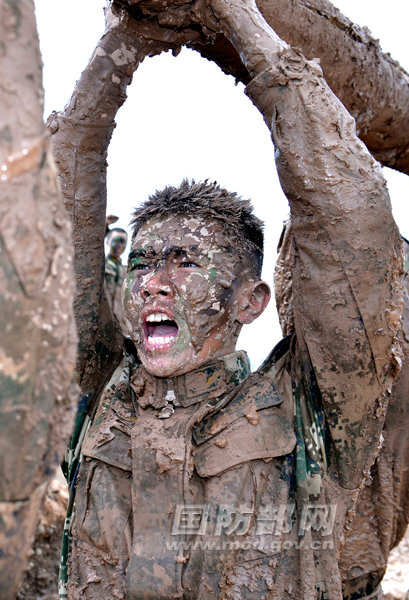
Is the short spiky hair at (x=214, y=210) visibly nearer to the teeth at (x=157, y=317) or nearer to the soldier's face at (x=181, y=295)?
the soldier's face at (x=181, y=295)

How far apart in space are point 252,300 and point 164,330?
1.05 feet

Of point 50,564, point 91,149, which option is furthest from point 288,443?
point 50,564

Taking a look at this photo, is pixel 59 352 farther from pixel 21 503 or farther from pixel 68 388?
pixel 21 503

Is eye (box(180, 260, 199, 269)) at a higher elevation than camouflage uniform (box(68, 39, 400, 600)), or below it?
higher

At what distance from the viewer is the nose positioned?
1.90 meters

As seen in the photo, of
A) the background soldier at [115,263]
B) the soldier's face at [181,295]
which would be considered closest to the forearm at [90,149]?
the soldier's face at [181,295]

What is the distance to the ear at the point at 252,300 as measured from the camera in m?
2.03

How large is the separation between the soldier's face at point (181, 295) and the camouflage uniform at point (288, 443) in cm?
16

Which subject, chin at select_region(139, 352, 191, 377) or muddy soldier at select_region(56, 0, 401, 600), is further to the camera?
chin at select_region(139, 352, 191, 377)

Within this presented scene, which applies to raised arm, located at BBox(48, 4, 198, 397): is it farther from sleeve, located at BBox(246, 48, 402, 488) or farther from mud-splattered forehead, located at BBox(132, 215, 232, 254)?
sleeve, located at BBox(246, 48, 402, 488)

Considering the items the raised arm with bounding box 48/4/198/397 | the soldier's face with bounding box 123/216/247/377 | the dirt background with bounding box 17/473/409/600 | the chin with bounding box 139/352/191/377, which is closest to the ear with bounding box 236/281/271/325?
the soldier's face with bounding box 123/216/247/377

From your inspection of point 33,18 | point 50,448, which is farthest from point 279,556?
point 33,18

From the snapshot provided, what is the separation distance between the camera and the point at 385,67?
8.50 feet

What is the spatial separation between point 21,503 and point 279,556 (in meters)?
1.15
